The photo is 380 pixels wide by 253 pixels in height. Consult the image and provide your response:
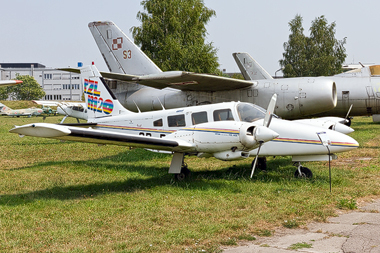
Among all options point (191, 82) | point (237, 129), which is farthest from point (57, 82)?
point (237, 129)

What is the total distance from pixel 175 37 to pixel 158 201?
3851 centimetres

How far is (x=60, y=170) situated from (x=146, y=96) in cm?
751

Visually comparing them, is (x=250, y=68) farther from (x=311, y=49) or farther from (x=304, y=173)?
(x=311, y=49)

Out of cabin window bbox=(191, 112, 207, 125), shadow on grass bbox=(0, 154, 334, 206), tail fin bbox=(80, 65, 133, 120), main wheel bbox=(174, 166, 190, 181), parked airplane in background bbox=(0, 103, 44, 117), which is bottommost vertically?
shadow on grass bbox=(0, 154, 334, 206)

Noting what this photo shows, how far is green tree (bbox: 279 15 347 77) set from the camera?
207 ft

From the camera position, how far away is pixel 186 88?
58.1ft

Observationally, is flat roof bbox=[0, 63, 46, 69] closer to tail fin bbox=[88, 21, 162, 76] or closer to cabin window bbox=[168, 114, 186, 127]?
tail fin bbox=[88, 21, 162, 76]

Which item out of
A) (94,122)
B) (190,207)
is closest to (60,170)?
(94,122)

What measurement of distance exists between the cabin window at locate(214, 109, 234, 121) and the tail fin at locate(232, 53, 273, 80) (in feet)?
55.5

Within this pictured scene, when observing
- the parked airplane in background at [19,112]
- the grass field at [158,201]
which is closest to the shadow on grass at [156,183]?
the grass field at [158,201]

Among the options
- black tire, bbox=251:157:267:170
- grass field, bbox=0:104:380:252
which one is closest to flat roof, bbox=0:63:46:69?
grass field, bbox=0:104:380:252

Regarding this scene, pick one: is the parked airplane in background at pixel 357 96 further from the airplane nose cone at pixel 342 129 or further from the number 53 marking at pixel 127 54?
the number 53 marking at pixel 127 54

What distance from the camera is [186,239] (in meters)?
5.94

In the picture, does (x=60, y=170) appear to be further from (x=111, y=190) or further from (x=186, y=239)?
(x=186, y=239)
